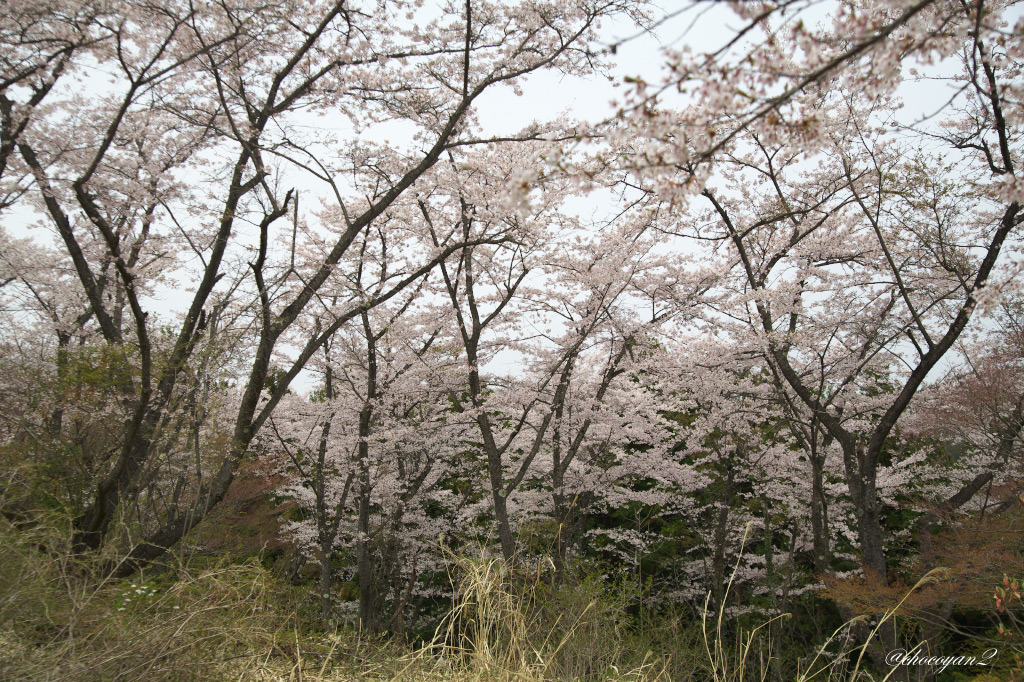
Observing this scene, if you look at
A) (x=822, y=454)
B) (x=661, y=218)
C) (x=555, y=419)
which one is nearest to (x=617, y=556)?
(x=555, y=419)

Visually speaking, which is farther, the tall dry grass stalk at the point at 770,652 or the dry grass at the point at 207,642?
the tall dry grass stalk at the point at 770,652

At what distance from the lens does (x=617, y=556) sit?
45.1ft

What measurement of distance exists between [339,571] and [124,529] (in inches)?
357

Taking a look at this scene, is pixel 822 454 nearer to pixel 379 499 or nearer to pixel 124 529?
pixel 379 499

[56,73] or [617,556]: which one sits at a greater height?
[56,73]
